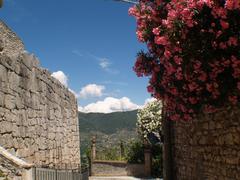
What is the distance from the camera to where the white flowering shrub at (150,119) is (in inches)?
939

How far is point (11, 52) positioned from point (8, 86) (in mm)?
1199

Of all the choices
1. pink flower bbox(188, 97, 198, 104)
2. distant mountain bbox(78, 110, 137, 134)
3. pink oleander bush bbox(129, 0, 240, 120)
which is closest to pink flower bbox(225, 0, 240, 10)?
pink oleander bush bbox(129, 0, 240, 120)

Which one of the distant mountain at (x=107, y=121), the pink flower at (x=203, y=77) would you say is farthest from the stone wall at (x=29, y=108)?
the distant mountain at (x=107, y=121)

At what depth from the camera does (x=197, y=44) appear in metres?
6.05

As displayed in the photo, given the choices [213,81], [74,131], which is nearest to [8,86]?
[213,81]

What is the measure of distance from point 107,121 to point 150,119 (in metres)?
56.6

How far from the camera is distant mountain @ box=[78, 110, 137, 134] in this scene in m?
72.4

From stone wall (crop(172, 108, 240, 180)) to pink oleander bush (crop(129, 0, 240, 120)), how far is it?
27.1 inches

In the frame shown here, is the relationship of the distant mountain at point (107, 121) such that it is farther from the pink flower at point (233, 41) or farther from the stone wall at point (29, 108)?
the pink flower at point (233, 41)

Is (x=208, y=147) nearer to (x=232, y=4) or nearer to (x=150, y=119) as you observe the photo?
(x=232, y=4)

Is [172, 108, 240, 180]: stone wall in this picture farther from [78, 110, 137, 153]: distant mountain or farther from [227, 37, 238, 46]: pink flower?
[78, 110, 137, 153]: distant mountain

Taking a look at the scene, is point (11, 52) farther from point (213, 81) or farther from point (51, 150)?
point (213, 81)

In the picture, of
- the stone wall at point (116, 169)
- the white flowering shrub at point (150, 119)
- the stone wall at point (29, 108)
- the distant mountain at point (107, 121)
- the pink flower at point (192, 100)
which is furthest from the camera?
the distant mountain at point (107, 121)

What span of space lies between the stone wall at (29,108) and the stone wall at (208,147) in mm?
3266
